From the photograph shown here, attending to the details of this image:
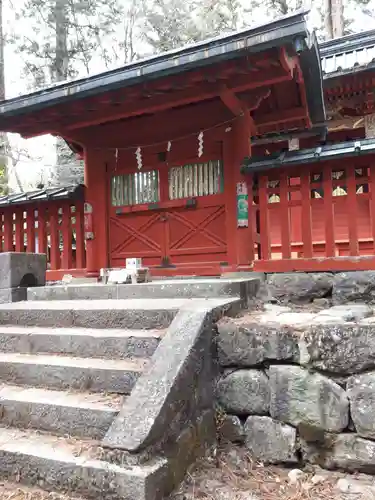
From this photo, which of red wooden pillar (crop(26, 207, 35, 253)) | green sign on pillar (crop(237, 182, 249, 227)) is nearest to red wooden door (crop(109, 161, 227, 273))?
green sign on pillar (crop(237, 182, 249, 227))

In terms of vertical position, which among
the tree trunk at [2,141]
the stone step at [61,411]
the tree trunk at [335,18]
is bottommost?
the stone step at [61,411]

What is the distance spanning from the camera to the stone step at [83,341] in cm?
293

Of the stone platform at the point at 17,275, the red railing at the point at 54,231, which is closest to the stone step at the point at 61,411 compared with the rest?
the stone platform at the point at 17,275

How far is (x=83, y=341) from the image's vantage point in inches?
122

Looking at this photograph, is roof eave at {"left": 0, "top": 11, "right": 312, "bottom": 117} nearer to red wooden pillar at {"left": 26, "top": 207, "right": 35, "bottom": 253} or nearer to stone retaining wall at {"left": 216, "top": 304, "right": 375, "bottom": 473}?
red wooden pillar at {"left": 26, "top": 207, "right": 35, "bottom": 253}

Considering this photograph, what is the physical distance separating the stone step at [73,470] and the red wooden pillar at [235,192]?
3331 mm

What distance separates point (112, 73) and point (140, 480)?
4.35 m

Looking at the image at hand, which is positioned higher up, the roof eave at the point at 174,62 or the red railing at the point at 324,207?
the roof eave at the point at 174,62

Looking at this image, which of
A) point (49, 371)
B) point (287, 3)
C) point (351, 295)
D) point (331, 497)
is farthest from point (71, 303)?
point (287, 3)

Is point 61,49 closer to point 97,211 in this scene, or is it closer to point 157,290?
point 97,211

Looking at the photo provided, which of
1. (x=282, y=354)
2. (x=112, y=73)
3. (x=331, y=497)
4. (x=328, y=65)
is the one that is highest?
(x=328, y=65)

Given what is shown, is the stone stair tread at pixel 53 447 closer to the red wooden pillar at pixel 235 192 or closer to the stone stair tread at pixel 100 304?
the stone stair tread at pixel 100 304

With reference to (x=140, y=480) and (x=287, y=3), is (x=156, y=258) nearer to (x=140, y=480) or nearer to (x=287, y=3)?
(x=140, y=480)

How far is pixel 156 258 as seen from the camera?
5.99 meters
